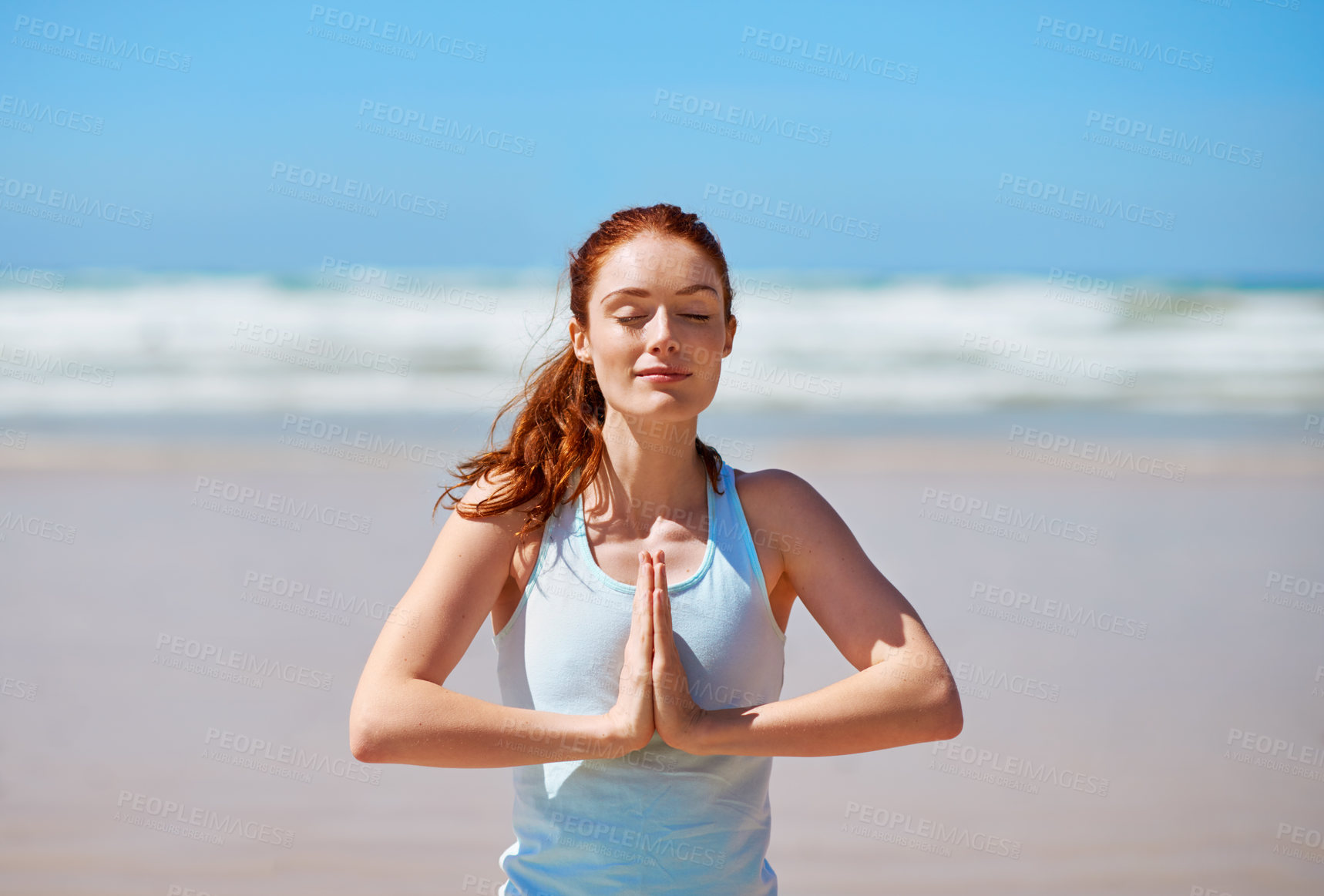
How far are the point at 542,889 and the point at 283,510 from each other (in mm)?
6225

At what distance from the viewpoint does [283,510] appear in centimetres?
805

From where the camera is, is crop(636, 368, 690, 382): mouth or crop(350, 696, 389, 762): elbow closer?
crop(350, 696, 389, 762): elbow

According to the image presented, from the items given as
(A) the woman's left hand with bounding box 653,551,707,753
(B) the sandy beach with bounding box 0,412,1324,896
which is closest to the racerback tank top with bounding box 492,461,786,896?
(A) the woman's left hand with bounding box 653,551,707,753

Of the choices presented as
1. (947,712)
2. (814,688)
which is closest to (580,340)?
(947,712)

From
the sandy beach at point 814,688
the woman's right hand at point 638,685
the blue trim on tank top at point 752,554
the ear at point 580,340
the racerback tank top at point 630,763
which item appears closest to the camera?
the woman's right hand at point 638,685

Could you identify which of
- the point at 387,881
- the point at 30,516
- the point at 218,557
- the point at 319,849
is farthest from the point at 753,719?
the point at 30,516

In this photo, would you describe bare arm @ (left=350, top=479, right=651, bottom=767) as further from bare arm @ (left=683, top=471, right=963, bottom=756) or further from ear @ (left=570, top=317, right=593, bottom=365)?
ear @ (left=570, top=317, right=593, bottom=365)

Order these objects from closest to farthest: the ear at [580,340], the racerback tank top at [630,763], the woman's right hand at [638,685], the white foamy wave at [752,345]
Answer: the woman's right hand at [638,685]
the racerback tank top at [630,763]
the ear at [580,340]
the white foamy wave at [752,345]

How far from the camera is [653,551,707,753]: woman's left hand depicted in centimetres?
221

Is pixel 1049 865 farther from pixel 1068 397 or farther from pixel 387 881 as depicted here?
pixel 1068 397

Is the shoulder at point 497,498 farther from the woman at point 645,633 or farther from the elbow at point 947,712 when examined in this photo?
the elbow at point 947,712

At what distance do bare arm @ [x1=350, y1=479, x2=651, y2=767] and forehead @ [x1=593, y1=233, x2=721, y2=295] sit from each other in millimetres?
665

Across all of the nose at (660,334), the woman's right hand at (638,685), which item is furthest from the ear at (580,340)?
the woman's right hand at (638,685)

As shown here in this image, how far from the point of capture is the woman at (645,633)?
2240mm
